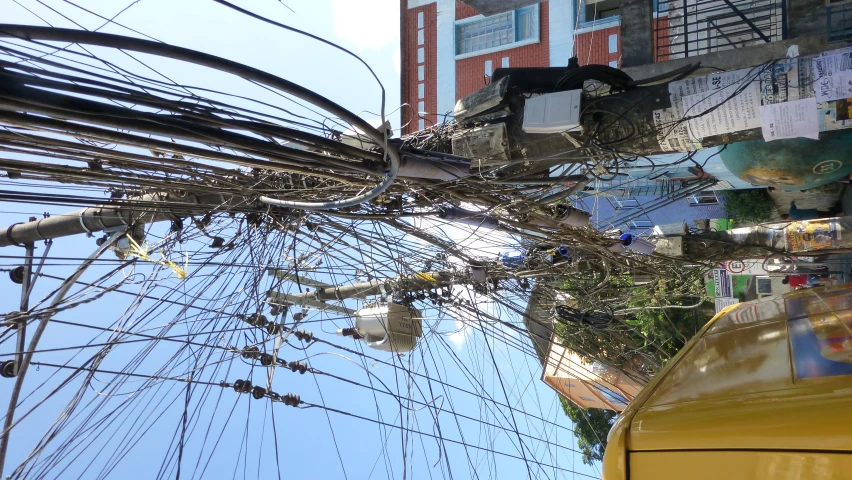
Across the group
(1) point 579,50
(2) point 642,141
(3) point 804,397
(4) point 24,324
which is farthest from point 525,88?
(1) point 579,50

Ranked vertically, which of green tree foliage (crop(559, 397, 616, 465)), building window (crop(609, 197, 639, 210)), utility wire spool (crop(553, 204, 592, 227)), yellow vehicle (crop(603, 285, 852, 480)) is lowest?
green tree foliage (crop(559, 397, 616, 465))

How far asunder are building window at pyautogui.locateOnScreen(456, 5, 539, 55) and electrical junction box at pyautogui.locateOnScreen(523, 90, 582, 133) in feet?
37.6

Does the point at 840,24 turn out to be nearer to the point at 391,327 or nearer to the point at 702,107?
the point at 702,107

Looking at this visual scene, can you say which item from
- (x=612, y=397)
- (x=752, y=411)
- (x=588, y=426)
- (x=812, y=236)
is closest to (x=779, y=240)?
(x=812, y=236)

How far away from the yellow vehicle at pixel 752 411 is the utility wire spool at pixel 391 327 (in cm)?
382

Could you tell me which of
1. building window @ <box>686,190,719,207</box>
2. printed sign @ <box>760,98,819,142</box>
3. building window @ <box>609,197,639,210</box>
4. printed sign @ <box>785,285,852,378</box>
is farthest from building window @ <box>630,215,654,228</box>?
printed sign @ <box>785,285,852,378</box>

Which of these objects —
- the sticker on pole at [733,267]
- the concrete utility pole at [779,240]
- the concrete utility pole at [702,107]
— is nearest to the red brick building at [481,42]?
the sticker on pole at [733,267]

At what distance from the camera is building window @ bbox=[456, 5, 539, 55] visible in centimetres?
1398

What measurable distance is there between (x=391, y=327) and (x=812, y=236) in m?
5.27

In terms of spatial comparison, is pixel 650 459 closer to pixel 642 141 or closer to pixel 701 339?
pixel 701 339

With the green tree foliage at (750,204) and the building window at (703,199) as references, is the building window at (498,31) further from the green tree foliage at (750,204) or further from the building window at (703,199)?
the green tree foliage at (750,204)

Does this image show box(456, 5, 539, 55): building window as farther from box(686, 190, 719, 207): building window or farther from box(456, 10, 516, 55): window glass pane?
box(686, 190, 719, 207): building window

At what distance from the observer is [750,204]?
12312mm

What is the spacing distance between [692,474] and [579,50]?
13417 millimetres
